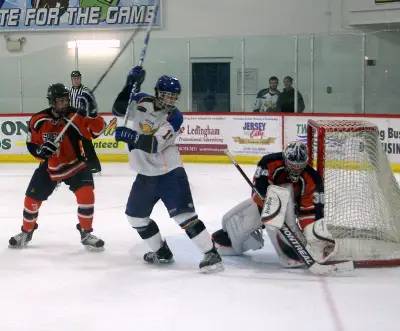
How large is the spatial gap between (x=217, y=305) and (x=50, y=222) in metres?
2.57

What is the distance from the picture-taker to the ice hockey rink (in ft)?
11.1

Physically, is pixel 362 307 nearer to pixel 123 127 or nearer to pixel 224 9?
pixel 123 127

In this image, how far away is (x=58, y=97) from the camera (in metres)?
4.68

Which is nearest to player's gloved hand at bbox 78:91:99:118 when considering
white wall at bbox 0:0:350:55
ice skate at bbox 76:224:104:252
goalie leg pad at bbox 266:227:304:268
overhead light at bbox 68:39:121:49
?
ice skate at bbox 76:224:104:252

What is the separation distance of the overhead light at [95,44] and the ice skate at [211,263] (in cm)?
784

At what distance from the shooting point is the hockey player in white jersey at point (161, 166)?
4.24 metres

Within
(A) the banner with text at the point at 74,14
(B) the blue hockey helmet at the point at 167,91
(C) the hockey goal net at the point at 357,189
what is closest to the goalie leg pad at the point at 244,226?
(C) the hockey goal net at the point at 357,189

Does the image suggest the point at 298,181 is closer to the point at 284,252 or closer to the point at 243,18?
the point at 284,252

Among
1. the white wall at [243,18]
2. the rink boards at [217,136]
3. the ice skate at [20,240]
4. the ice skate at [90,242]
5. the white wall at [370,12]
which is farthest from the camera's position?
→ the white wall at [243,18]

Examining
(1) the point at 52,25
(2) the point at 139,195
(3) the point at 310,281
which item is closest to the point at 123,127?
(2) the point at 139,195

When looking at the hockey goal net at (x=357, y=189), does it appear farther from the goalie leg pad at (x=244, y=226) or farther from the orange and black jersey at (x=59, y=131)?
the orange and black jersey at (x=59, y=131)

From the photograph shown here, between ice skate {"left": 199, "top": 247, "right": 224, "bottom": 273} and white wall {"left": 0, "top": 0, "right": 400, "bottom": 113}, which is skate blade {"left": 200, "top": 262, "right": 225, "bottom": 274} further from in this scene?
white wall {"left": 0, "top": 0, "right": 400, "bottom": 113}

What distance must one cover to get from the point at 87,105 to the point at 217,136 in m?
5.49

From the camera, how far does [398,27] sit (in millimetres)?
11633
